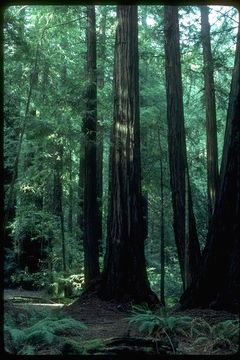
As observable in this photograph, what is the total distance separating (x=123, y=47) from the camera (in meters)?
10.7

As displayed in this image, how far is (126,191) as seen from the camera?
34.0ft

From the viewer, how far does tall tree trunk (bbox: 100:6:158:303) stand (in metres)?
10.3

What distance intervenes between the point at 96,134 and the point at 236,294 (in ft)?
28.3

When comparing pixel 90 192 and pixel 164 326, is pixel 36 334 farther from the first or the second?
pixel 90 192

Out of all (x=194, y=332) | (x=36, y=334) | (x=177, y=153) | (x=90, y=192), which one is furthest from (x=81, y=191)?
(x=194, y=332)

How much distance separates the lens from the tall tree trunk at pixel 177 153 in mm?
12148

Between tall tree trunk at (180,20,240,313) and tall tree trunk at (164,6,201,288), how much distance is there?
4.23m

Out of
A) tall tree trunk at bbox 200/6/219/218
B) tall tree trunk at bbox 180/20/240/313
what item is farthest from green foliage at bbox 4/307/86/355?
tall tree trunk at bbox 200/6/219/218

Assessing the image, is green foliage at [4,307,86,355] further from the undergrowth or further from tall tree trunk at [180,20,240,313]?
tall tree trunk at [180,20,240,313]

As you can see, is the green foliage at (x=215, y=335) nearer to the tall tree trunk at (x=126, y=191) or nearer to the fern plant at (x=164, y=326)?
the fern plant at (x=164, y=326)

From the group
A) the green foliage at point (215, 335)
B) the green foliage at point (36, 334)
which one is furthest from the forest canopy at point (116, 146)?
the green foliage at point (36, 334)

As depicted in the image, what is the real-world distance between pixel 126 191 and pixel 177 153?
2.96 m

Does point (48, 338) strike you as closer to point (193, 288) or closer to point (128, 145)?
point (193, 288)

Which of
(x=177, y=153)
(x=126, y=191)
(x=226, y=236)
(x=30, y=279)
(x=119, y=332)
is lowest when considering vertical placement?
(x=119, y=332)
